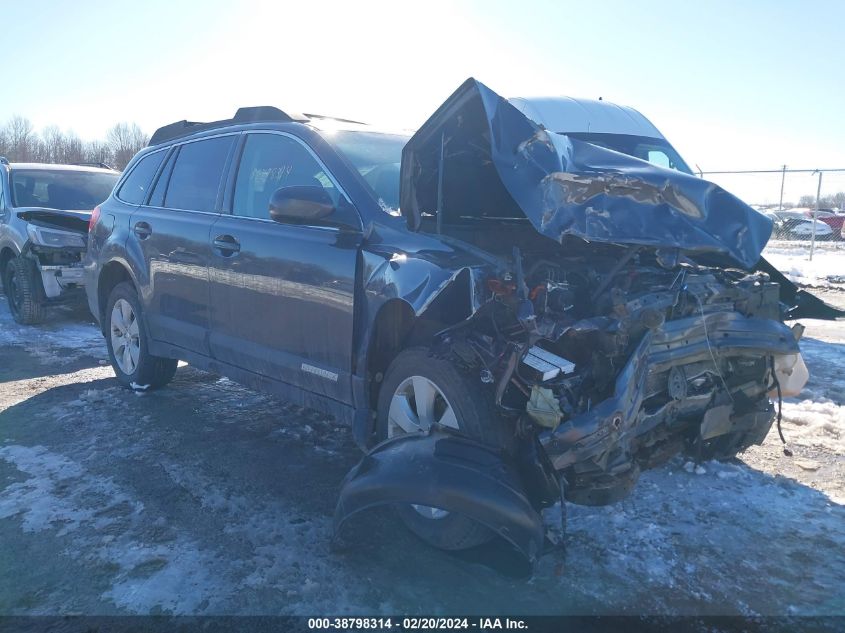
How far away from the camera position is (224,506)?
11.7 feet

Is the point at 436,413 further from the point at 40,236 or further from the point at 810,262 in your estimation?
the point at 810,262

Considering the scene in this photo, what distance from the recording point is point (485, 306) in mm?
2998

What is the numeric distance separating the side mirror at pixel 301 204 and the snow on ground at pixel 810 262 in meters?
6.00

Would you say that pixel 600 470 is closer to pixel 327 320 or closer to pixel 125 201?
pixel 327 320

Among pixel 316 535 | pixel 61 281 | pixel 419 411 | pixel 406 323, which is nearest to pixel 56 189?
pixel 61 281

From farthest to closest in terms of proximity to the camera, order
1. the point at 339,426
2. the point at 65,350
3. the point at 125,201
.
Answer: the point at 65,350, the point at 125,201, the point at 339,426

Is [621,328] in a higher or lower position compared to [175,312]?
higher

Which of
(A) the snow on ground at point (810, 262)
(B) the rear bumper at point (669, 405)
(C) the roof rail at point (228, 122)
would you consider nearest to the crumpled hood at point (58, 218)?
(C) the roof rail at point (228, 122)

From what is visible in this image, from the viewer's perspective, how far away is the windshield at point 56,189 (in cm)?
899

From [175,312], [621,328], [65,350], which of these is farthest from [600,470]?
[65,350]

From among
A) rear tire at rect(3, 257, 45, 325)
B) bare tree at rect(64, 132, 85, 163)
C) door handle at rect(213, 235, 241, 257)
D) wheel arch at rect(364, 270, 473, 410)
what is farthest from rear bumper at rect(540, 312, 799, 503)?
bare tree at rect(64, 132, 85, 163)

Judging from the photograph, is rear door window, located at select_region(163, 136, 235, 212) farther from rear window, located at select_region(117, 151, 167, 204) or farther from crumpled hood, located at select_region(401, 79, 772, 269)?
crumpled hood, located at select_region(401, 79, 772, 269)

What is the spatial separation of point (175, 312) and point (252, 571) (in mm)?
2497

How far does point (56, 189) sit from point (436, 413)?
8.07 meters
